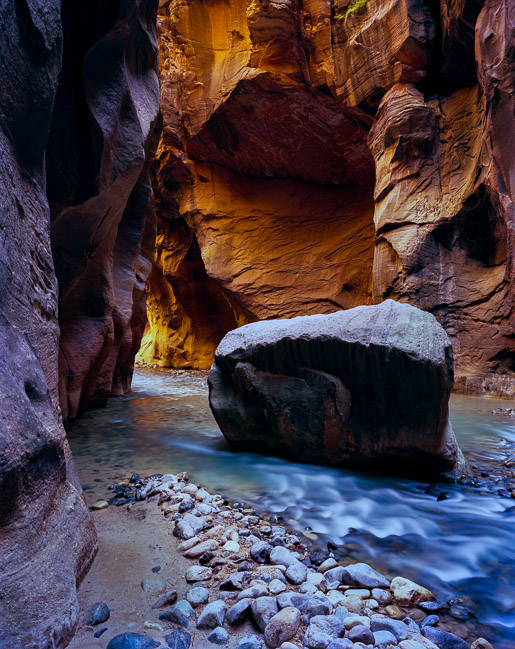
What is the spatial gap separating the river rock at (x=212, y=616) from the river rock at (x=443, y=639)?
77 cm

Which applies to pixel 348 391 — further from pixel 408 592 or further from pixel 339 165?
pixel 339 165

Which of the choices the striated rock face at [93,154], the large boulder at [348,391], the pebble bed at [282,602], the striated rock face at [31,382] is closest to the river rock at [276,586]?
the pebble bed at [282,602]

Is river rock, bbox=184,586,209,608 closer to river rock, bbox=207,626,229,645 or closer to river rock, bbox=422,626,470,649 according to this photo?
river rock, bbox=207,626,229,645

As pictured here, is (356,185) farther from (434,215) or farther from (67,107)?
(67,107)

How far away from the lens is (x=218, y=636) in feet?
4.57

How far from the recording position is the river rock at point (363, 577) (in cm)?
175

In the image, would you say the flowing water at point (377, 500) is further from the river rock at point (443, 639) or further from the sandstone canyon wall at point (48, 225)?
the sandstone canyon wall at point (48, 225)

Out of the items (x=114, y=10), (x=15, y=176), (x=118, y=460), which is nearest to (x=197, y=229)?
(x=114, y=10)

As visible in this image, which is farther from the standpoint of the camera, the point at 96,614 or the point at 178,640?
the point at 96,614

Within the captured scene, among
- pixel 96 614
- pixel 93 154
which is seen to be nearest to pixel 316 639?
pixel 96 614

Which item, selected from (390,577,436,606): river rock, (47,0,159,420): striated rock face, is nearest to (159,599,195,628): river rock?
(390,577,436,606): river rock

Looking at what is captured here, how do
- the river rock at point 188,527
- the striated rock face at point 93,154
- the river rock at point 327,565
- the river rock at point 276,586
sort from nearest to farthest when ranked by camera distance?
the river rock at point 276,586 → the river rock at point 327,565 → the river rock at point 188,527 → the striated rock face at point 93,154

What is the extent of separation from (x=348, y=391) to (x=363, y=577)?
1.70 m

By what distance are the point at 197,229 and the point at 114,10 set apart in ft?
37.5
